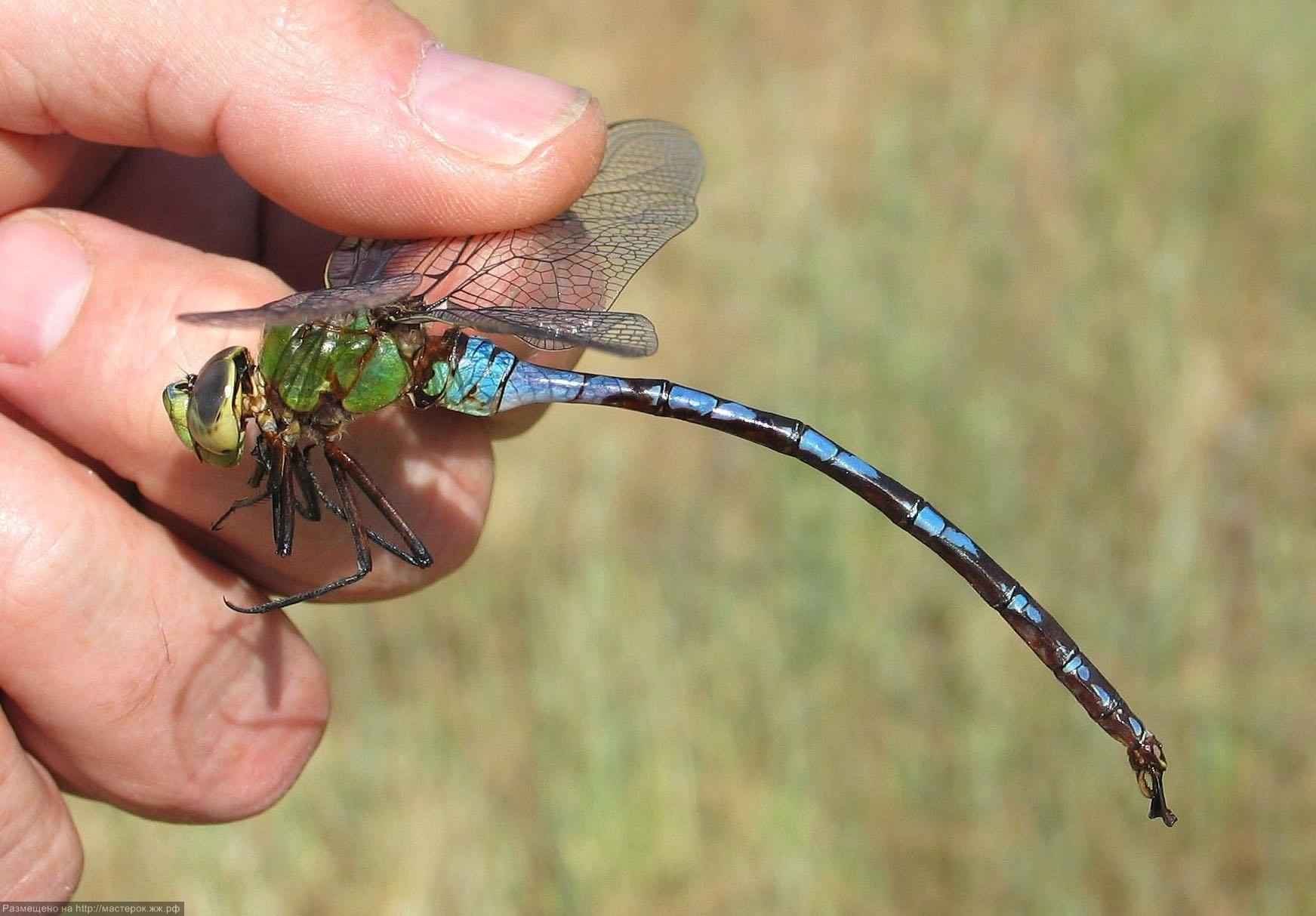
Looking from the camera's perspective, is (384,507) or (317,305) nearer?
(317,305)

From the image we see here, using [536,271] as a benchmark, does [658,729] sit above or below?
below

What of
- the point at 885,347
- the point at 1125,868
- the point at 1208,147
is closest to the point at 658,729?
the point at 1125,868

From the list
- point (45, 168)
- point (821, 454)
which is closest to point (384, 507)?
point (821, 454)

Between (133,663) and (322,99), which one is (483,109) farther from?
(133,663)

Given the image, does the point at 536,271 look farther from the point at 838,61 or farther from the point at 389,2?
the point at 838,61

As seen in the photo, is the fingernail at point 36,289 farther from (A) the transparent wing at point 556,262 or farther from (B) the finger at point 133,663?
(A) the transparent wing at point 556,262

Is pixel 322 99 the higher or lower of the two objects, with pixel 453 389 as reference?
higher

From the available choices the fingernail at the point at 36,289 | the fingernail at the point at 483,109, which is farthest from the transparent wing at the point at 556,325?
the fingernail at the point at 36,289
